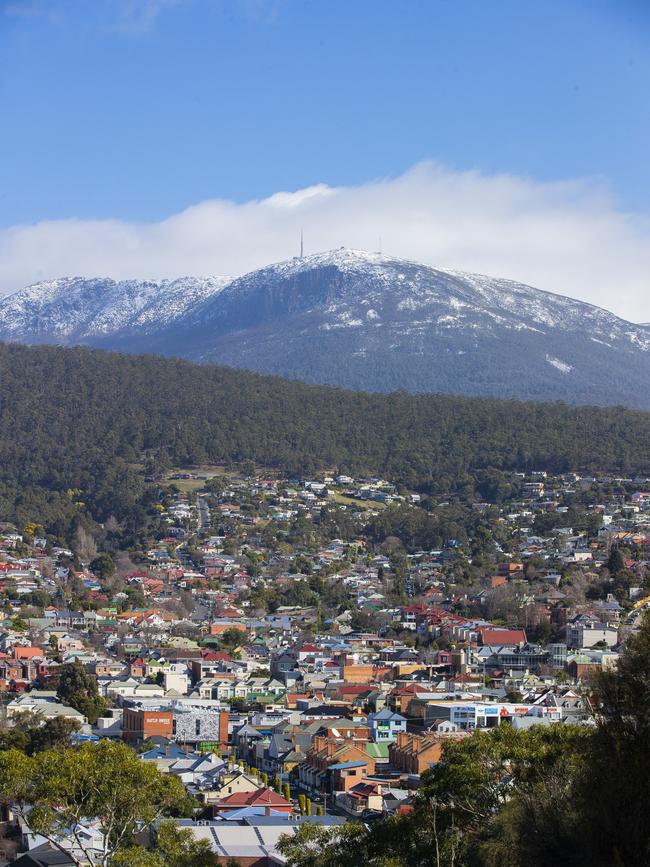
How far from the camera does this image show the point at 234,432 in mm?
118250

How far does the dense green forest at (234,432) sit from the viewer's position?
11019 cm

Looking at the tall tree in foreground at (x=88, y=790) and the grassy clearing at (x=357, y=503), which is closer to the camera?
the tall tree in foreground at (x=88, y=790)

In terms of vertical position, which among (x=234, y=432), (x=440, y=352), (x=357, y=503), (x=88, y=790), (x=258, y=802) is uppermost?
(x=440, y=352)

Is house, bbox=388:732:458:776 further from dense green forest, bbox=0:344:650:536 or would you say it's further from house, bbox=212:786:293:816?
dense green forest, bbox=0:344:650:536

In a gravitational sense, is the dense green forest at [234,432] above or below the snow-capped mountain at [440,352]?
below

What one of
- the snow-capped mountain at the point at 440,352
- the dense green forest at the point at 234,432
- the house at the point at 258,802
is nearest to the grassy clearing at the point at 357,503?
the dense green forest at the point at 234,432

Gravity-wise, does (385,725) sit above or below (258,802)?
below

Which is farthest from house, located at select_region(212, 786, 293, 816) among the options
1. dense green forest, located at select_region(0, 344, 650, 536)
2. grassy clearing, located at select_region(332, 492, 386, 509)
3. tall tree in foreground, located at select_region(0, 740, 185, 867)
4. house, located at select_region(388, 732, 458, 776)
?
grassy clearing, located at select_region(332, 492, 386, 509)

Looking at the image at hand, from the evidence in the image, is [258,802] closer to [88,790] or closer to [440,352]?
[88,790]

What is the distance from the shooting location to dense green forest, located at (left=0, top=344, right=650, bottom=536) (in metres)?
110

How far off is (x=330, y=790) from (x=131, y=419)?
82836 millimetres

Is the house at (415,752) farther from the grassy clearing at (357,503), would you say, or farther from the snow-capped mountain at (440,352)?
the snow-capped mountain at (440,352)

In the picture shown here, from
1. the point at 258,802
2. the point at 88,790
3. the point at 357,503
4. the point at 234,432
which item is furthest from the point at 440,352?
the point at 88,790

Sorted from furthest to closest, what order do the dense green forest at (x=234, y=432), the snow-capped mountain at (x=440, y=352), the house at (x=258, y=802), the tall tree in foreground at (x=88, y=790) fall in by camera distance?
the snow-capped mountain at (x=440, y=352) → the dense green forest at (x=234, y=432) → the house at (x=258, y=802) → the tall tree in foreground at (x=88, y=790)
